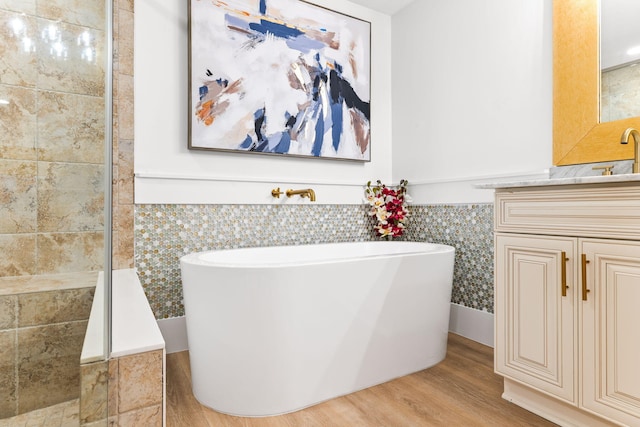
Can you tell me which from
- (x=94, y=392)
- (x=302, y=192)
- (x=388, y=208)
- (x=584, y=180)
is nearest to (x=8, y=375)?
(x=94, y=392)

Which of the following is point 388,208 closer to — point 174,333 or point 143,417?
point 174,333

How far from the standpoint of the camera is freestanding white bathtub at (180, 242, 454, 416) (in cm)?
150

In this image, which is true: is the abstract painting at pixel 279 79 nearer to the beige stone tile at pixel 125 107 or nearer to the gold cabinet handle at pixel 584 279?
the beige stone tile at pixel 125 107

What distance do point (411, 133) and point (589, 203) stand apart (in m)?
1.65

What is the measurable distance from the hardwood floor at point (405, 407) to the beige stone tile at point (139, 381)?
1.87 ft

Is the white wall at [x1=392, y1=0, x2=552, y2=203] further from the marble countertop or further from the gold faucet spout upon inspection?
the gold faucet spout

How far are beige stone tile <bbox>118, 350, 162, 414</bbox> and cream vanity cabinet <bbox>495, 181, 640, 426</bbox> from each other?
53.2 inches

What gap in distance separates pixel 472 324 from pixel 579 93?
1.44 meters

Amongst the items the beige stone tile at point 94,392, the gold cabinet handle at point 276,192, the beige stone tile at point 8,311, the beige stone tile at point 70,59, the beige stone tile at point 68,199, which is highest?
the beige stone tile at point 70,59

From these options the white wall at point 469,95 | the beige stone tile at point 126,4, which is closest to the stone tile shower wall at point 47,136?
the beige stone tile at point 126,4

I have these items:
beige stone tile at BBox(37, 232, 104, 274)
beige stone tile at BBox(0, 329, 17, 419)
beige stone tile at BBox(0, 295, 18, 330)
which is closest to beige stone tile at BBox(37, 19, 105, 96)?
beige stone tile at BBox(37, 232, 104, 274)

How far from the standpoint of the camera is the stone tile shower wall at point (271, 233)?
83.9 inches

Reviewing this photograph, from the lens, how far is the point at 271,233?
2459 mm

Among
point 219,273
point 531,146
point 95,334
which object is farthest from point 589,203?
point 95,334
